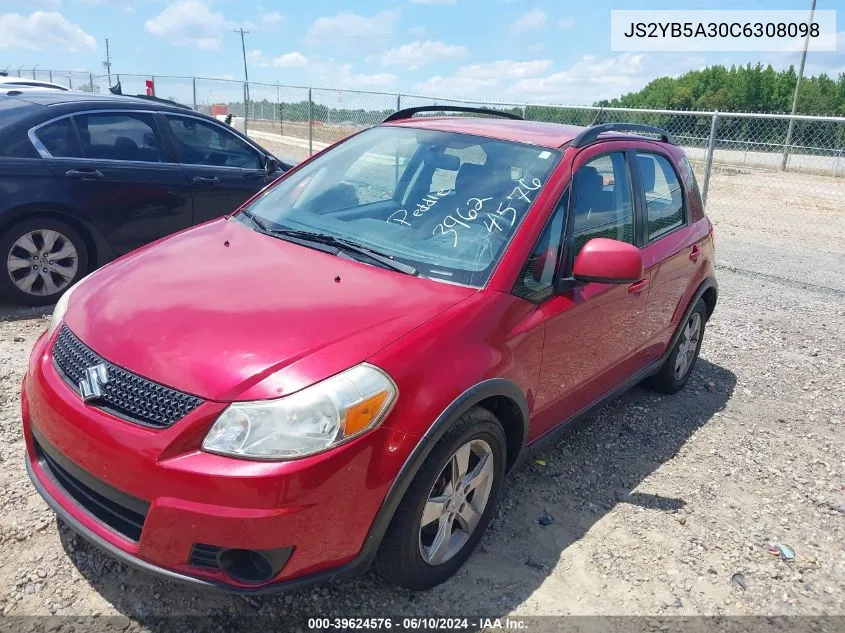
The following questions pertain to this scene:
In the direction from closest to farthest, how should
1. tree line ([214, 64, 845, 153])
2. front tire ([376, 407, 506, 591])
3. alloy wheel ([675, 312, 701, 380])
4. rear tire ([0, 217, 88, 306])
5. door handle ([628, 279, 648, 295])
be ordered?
1. front tire ([376, 407, 506, 591])
2. door handle ([628, 279, 648, 295])
3. alloy wheel ([675, 312, 701, 380])
4. rear tire ([0, 217, 88, 306])
5. tree line ([214, 64, 845, 153])

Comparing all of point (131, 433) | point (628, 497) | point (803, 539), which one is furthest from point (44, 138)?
point (803, 539)

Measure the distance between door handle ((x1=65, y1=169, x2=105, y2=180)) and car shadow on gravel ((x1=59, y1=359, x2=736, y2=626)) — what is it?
3519mm

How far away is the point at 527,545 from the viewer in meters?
3.07

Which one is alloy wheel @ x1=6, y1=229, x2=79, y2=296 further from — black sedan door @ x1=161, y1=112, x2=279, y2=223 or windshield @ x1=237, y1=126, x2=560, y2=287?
windshield @ x1=237, y1=126, x2=560, y2=287

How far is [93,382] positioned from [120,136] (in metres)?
4.30

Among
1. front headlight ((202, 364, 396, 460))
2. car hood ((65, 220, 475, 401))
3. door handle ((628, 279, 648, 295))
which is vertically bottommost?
front headlight ((202, 364, 396, 460))

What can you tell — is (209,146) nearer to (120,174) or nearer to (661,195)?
(120,174)

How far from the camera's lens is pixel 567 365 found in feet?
10.6

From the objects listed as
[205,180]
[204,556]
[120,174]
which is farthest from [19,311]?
[204,556]

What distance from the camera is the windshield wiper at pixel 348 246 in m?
2.84

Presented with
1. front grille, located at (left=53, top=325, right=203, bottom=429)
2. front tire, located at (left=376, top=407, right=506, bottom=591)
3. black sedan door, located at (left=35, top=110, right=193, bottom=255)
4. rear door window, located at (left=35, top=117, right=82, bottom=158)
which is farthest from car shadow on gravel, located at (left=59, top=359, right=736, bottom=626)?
rear door window, located at (left=35, top=117, right=82, bottom=158)

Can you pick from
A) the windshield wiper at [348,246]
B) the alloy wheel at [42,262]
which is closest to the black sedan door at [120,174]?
the alloy wheel at [42,262]

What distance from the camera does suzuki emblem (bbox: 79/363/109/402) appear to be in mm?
2244

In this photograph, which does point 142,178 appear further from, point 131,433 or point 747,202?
point 747,202
